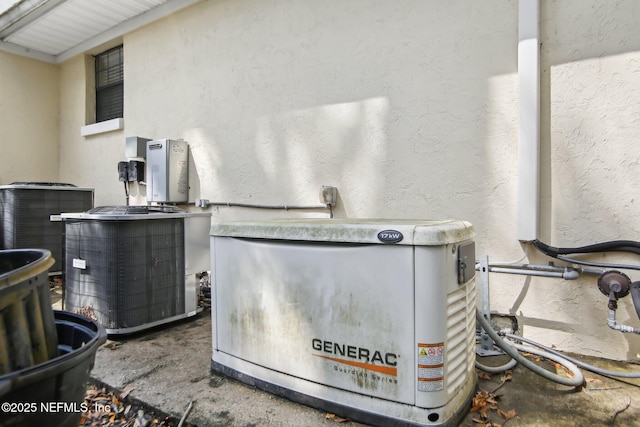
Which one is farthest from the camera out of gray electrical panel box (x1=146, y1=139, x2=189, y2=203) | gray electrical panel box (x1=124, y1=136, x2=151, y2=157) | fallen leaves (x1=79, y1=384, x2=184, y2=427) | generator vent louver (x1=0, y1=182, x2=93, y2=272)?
gray electrical panel box (x1=124, y1=136, x2=151, y2=157)

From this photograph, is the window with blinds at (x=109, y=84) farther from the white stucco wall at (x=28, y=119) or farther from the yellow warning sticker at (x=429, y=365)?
the yellow warning sticker at (x=429, y=365)

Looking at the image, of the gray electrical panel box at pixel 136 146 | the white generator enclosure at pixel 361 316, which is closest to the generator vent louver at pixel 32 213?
the gray electrical panel box at pixel 136 146

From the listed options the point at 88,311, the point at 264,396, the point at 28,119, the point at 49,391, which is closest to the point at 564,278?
the point at 264,396

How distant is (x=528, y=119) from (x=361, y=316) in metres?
1.72

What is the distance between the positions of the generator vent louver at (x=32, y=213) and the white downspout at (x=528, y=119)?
175 inches

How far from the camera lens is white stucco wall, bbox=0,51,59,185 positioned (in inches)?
207

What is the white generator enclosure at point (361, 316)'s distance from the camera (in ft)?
4.81

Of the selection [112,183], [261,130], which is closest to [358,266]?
[261,130]

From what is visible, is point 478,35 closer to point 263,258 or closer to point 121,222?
point 263,258

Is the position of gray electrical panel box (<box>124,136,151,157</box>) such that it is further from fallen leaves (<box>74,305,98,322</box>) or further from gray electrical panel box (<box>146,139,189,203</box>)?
fallen leaves (<box>74,305,98,322</box>)

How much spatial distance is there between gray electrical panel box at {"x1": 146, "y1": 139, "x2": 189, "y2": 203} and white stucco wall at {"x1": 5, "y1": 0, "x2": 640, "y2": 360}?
0.13m

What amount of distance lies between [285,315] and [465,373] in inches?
35.1

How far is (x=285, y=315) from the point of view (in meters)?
1.77

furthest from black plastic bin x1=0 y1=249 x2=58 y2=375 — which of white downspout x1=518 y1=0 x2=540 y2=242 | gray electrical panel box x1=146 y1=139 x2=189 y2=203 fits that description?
gray electrical panel box x1=146 y1=139 x2=189 y2=203
